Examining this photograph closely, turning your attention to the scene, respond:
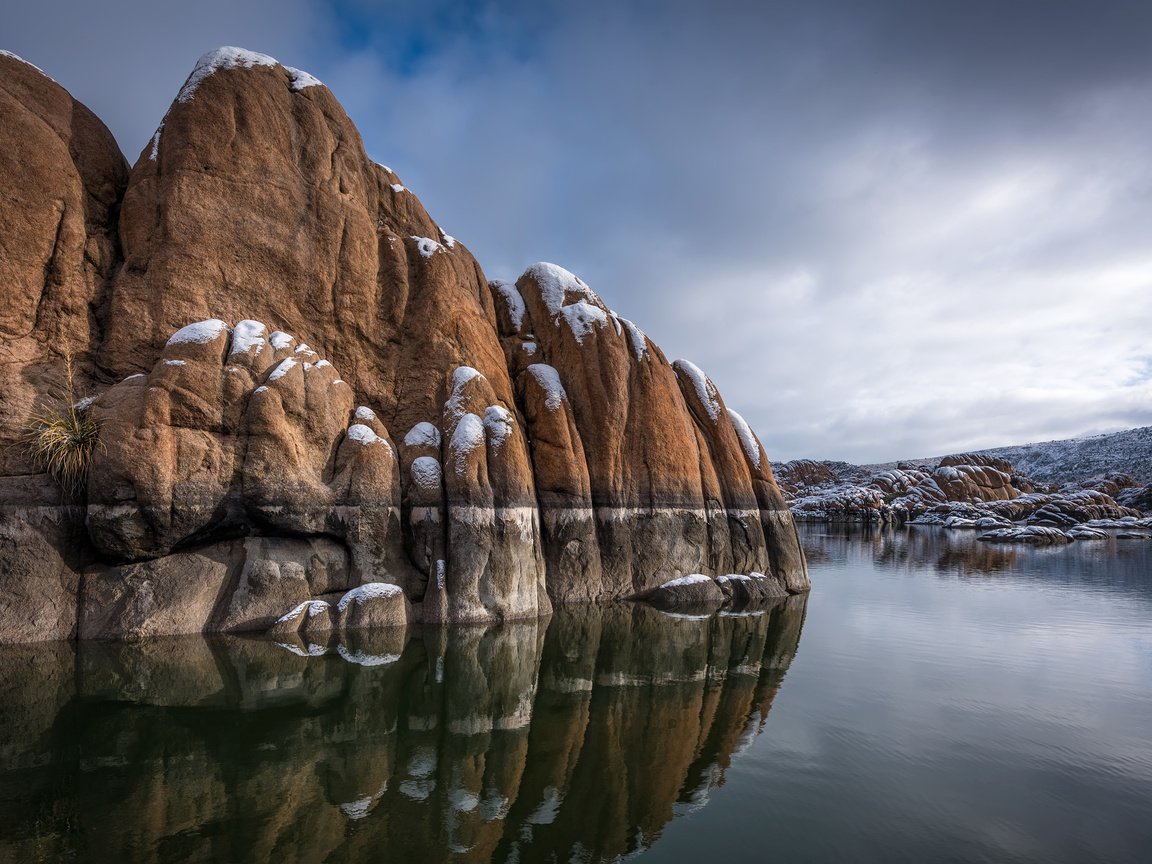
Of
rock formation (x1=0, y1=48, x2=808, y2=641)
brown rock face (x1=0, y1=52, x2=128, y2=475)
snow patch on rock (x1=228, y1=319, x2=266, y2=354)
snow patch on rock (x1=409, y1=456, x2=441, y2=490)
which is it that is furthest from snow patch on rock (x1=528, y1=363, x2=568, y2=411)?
brown rock face (x1=0, y1=52, x2=128, y2=475)

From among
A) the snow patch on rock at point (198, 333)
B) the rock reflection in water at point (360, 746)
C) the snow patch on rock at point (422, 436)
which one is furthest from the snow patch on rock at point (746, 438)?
the snow patch on rock at point (198, 333)

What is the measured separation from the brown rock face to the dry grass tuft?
42 centimetres

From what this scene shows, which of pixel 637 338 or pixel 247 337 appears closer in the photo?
pixel 247 337

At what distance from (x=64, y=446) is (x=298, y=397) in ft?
19.2

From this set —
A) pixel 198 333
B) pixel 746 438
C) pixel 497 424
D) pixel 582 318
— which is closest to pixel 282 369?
pixel 198 333

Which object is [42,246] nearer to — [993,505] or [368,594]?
[368,594]

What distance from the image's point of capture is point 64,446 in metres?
15.3

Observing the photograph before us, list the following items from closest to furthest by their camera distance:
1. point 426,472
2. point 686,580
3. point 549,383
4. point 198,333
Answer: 1. point 198,333
2. point 426,472
3. point 686,580
4. point 549,383

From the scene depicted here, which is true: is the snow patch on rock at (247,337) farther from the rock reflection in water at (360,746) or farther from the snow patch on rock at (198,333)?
the rock reflection in water at (360,746)

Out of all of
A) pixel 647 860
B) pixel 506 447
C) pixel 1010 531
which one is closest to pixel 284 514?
pixel 506 447

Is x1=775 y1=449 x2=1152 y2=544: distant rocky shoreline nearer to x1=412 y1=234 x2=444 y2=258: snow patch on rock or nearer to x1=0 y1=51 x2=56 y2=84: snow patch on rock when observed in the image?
x1=412 y1=234 x2=444 y2=258: snow patch on rock

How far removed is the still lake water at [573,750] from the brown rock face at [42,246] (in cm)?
767

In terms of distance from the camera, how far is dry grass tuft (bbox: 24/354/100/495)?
15141mm

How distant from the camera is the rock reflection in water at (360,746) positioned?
697cm
